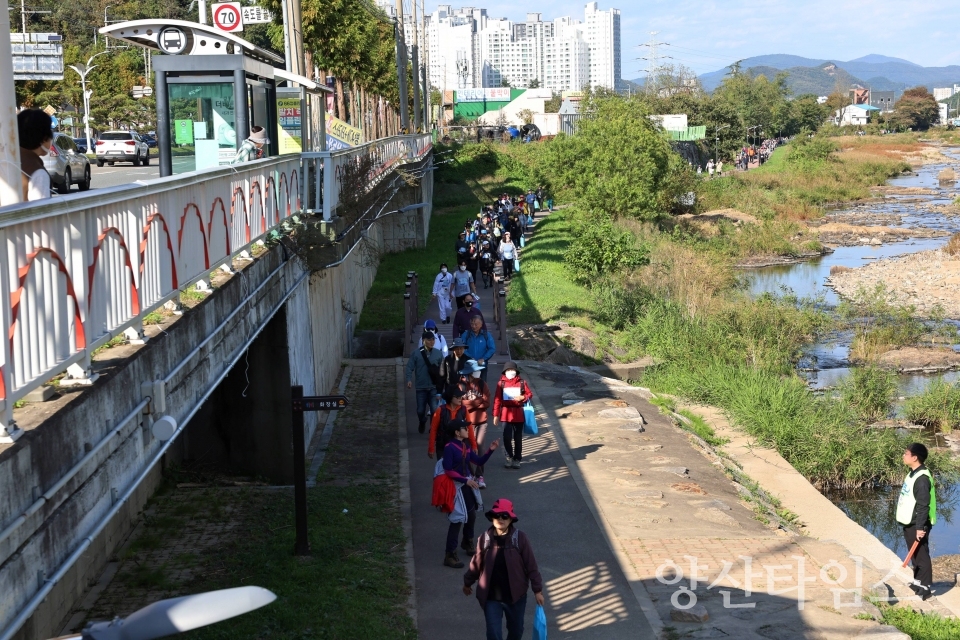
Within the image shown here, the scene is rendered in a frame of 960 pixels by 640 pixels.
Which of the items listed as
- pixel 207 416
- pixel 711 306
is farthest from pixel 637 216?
pixel 207 416

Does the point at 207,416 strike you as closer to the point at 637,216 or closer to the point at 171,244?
the point at 171,244

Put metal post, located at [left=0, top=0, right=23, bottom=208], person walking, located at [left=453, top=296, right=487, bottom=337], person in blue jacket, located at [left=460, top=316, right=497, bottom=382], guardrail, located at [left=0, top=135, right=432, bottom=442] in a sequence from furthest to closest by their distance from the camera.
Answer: person walking, located at [left=453, top=296, right=487, bottom=337] → person in blue jacket, located at [left=460, top=316, right=497, bottom=382] → metal post, located at [left=0, top=0, right=23, bottom=208] → guardrail, located at [left=0, top=135, right=432, bottom=442]

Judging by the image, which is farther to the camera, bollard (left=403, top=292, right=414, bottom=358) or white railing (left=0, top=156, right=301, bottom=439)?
bollard (left=403, top=292, right=414, bottom=358)

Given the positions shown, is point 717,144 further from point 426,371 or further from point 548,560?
point 548,560

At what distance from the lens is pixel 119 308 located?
6.44 metres

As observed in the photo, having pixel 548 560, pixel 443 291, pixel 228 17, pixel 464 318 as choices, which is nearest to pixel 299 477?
pixel 548 560

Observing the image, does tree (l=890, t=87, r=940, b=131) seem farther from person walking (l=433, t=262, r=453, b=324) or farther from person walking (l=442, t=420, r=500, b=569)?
person walking (l=442, t=420, r=500, b=569)

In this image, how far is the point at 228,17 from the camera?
19.0 meters

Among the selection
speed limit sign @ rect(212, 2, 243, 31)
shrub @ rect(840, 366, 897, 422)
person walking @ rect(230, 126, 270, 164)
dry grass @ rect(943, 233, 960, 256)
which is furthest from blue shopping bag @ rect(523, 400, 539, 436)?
dry grass @ rect(943, 233, 960, 256)

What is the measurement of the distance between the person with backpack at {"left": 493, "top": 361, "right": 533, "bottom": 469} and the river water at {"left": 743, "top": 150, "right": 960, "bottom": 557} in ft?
22.0

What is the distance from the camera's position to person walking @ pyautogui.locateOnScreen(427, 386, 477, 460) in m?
11.4

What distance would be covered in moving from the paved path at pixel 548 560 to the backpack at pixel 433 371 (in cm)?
100

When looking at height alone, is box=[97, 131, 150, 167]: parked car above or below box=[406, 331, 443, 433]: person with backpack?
above

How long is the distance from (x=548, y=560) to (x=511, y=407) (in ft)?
9.23
